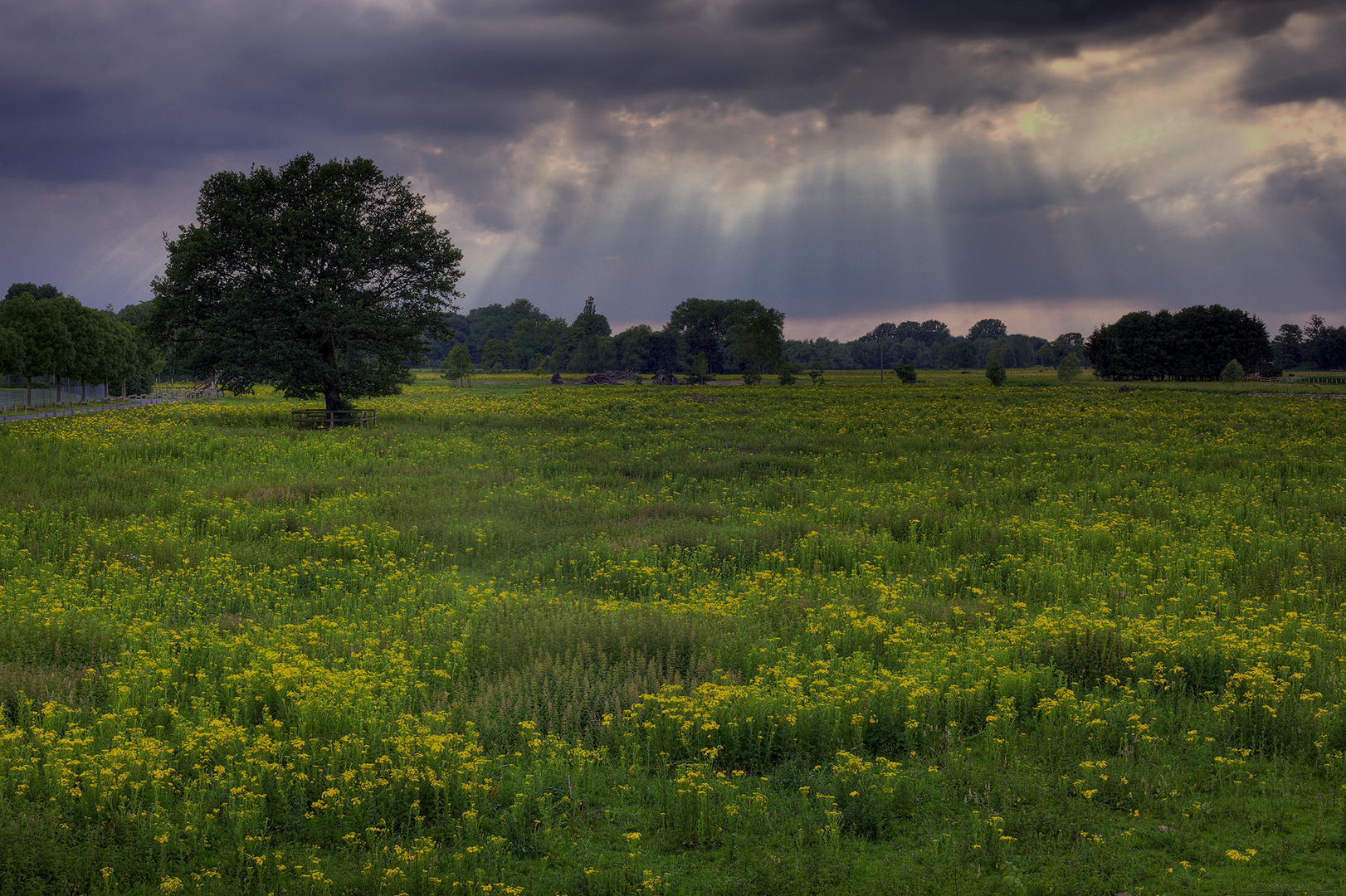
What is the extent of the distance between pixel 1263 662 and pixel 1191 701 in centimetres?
137

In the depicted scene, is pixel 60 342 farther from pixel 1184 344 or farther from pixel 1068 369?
pixel 1184 344

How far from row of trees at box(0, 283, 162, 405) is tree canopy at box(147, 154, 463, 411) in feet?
66.3

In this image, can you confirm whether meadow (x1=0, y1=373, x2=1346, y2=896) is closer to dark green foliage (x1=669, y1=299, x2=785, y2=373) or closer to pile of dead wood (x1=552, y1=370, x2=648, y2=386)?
pile of dead wood (x1=552, y1=370, x2=648, y2=386)

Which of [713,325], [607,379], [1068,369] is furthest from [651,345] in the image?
[1068,369]

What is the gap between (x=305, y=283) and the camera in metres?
38.4

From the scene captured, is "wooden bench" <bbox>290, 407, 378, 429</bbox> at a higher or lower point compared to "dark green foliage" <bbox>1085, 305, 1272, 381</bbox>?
lower

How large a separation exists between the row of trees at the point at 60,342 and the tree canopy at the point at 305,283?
20.2 meters

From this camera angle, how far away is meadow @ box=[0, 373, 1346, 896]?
5328 millimetres

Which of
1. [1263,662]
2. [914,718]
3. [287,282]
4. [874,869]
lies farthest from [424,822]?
[287,282]

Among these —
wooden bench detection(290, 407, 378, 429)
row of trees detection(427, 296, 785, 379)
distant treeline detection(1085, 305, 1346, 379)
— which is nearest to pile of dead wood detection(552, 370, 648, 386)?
row of trees detection(427, 296, 785, 379)

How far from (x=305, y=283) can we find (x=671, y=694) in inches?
1452

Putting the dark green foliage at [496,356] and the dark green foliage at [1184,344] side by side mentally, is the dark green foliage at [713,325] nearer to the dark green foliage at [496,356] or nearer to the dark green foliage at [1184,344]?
the dark green foliage at [496,356]

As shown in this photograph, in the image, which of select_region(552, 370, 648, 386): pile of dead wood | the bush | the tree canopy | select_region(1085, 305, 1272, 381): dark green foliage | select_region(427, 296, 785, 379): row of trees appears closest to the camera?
the tree canopy

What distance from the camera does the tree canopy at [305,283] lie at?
124 ft
